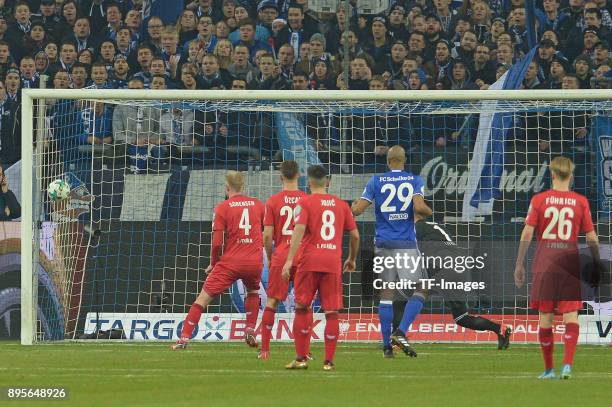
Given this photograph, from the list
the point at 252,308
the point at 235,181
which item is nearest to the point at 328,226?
the point at 235,181

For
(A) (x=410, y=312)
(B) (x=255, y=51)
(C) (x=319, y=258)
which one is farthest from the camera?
(B) (x=255, y=51)

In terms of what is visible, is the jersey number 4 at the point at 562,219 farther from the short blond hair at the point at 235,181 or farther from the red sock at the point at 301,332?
the short blond hair at the point at 235,181

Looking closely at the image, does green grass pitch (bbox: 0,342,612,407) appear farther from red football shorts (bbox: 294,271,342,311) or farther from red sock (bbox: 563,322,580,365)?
red football shorts (bbox: 294,271,342,311)

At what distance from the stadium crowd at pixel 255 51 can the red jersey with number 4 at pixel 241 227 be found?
3697 millimetres

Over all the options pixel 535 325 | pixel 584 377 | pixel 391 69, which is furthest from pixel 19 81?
pixel 584 377

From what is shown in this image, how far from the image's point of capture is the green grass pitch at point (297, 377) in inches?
368

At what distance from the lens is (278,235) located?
1441cm

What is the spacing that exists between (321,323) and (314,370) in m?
5.89

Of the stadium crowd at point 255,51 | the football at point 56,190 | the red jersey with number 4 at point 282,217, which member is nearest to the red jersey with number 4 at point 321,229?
the red jersey with number 4 at point 282,217

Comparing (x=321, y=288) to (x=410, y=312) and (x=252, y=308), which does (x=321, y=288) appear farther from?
(x=252, y=308)

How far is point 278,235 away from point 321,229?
7.18 ft

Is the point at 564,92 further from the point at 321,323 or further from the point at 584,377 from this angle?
the point at 584,377

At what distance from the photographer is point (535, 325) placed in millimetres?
17906

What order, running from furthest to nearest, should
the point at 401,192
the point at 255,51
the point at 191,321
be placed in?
the point at 255,51, the point at 191,321, the point at 401,192
